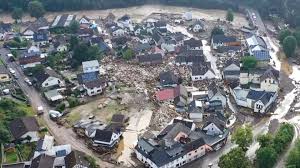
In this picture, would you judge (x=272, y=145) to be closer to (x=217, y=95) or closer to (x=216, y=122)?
(x=216, y=122)

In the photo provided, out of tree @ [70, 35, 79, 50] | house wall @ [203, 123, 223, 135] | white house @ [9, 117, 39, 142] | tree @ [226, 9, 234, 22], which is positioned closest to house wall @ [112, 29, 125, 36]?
tree @ [70, 35, 79, 50]

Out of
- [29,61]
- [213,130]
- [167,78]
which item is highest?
[29,61]

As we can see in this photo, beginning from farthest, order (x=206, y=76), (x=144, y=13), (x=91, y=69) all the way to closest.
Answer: (x=144, y=13) → (x=91, y=69) → (x=206, y=76)

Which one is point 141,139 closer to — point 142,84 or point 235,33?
point 142,84

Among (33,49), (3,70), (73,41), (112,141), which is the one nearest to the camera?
(112,141)

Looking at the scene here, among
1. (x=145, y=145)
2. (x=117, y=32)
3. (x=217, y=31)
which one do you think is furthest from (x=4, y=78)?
(x=217, y=31)
